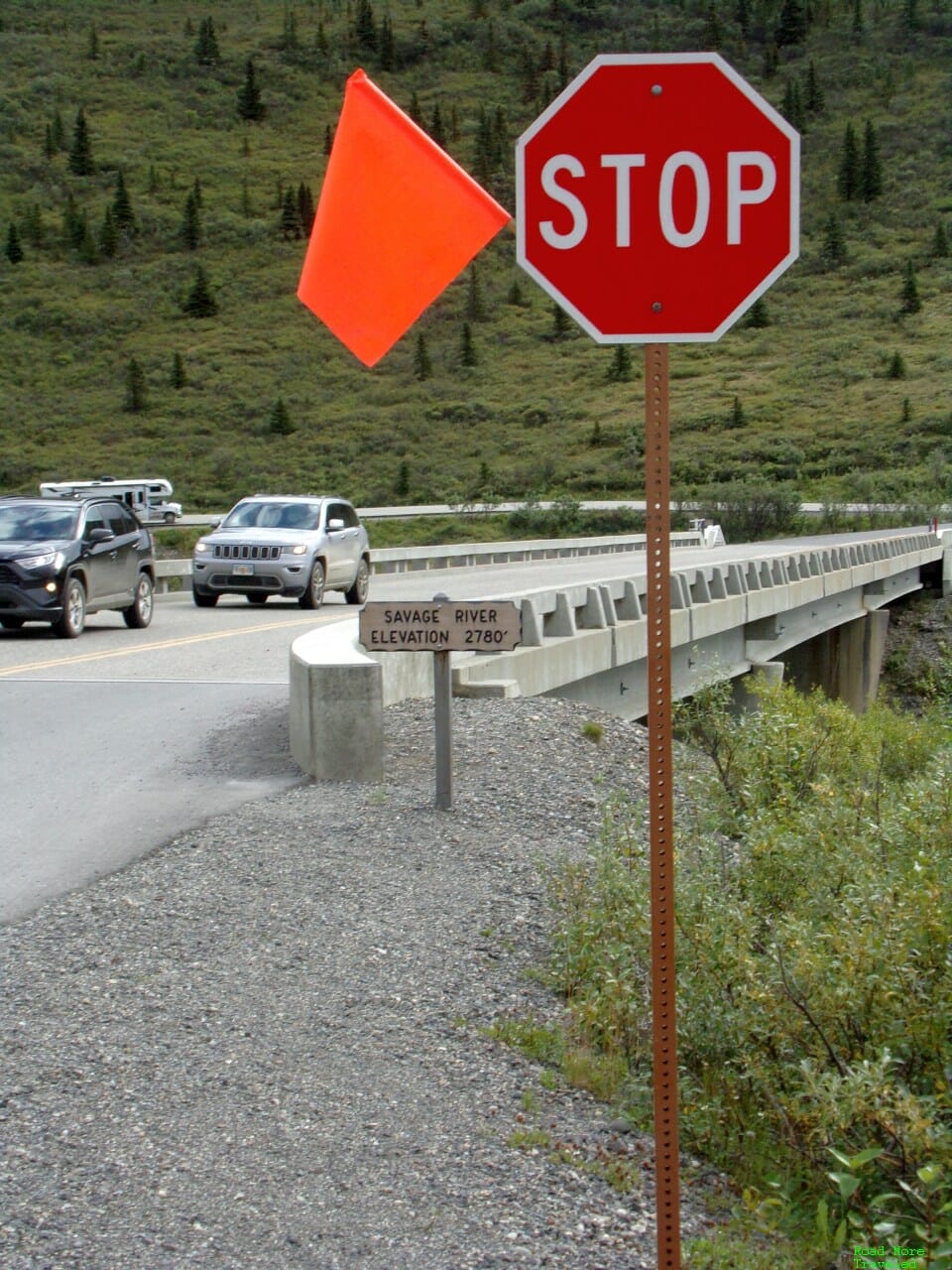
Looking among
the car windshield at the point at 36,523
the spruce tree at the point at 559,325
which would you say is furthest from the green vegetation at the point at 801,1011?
the spruce tree at the point at 559,325

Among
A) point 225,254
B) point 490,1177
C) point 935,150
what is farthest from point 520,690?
point 935,150

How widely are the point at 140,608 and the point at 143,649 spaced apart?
3566 mm

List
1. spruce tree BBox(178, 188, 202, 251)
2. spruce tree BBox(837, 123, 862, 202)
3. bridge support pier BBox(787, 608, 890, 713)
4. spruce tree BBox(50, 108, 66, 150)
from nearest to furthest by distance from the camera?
bridge support pier BBox(787, 608, 890, 713) → spruce tree BBox(178, 188, 202, 251) → spruce tree BBox(837, 123, 862, 202) → spruce tree BBox(50, 108, 66, 150)

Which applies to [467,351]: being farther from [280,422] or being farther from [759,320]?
[759,320]

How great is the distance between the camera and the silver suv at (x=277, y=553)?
2319 centimetres

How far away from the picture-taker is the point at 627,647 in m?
16.2

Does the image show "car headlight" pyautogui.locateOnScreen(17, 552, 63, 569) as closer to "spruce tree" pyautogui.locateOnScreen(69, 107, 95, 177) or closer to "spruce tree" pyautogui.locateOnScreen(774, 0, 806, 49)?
"spruce tree" pyautogui.locateOnScreen(69, 107, 95, 177)

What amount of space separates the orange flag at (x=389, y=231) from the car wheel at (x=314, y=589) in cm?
1425

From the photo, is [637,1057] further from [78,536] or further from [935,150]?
[935,150]

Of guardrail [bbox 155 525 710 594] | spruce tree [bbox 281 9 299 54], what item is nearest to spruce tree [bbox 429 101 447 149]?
spruce tree [bbox 281 9 299 54]

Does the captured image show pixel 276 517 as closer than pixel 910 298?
Yes

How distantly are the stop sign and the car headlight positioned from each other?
15261 millimetres

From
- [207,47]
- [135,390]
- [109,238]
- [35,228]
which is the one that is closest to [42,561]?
[135,390]

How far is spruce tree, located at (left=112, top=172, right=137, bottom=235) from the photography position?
115125 mm
